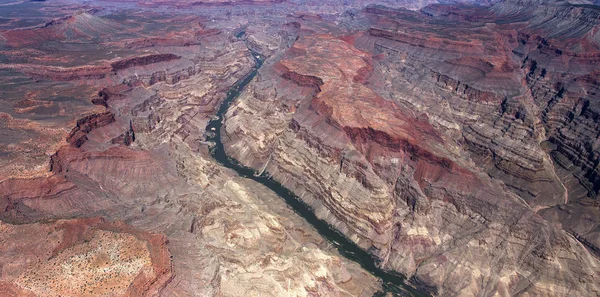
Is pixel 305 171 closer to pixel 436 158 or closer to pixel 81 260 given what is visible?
pixel 436 158

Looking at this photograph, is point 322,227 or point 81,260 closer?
point 81,260

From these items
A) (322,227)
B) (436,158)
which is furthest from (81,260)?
(436,158)

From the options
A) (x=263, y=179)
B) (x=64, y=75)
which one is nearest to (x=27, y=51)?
(x=64, y=75)

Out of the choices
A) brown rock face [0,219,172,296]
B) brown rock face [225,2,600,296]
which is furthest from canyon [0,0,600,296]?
brown rock face [225,2,600,296]

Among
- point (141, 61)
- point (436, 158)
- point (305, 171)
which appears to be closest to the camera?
point (436, 158)

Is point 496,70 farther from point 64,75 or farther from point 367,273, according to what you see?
point 64,75

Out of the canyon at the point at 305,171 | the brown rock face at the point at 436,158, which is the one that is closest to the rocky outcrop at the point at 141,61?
the canyon at the point at 305,171

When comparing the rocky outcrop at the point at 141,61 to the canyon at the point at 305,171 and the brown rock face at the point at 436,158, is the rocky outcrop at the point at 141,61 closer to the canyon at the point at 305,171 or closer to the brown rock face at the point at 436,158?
the canyon at the point at 305,171

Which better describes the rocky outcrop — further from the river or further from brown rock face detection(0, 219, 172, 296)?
brown rock face detection(0, 219, 172, 296)
